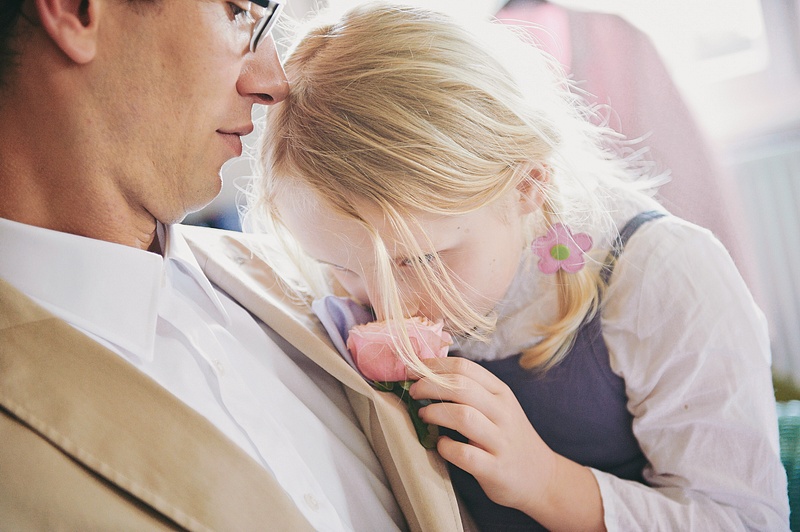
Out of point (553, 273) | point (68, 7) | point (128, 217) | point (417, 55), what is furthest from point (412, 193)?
point (68, 7)

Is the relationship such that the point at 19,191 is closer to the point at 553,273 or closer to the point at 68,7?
the point at 68,7

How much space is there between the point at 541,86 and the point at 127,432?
35.1 inches

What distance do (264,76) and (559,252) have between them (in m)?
0.58

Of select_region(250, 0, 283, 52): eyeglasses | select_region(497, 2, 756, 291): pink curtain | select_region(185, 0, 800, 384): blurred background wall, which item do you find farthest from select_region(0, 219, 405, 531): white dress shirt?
select_region(497, 2, 756, 291): pink curtain

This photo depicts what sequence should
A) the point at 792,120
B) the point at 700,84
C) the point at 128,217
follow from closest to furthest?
A: the point at 128,217, the point at 792,120, the point at 700,84

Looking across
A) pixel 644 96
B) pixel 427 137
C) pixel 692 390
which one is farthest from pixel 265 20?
pixel 644 96

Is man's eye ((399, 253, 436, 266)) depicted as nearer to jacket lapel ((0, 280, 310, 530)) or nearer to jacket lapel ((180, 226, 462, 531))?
jacket lapel ((180, 226, 462, 531))

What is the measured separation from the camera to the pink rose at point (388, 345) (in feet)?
3.59

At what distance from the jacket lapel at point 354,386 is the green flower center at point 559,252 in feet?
1.23

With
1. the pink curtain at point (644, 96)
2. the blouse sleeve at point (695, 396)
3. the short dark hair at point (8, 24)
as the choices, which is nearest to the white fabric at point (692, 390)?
the blouse sleeve at point (695, 396)

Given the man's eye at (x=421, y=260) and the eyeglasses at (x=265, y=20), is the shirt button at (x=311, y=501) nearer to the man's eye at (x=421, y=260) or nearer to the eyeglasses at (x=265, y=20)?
the man's eye at (x=421, y=260)

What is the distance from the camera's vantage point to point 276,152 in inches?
47.3

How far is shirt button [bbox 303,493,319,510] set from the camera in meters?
0.96

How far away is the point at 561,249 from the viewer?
4.07ft
